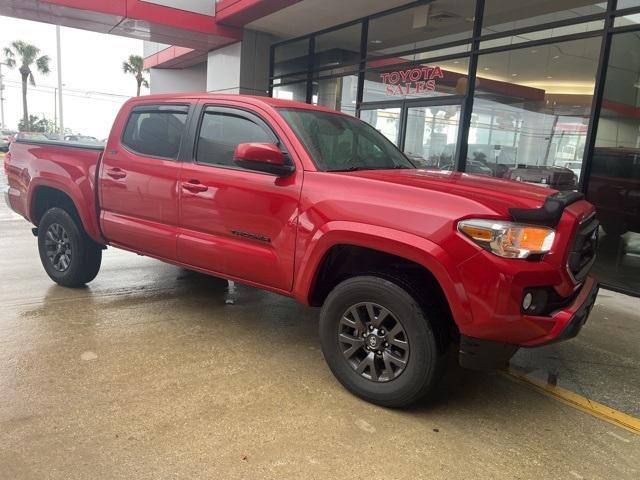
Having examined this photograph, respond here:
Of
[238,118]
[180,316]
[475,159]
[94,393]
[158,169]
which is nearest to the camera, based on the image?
[94,393]

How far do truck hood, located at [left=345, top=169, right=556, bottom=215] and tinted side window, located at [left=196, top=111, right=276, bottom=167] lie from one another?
0.91m

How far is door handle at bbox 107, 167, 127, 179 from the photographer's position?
453 centimetres

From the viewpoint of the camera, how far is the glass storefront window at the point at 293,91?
41.2 feet

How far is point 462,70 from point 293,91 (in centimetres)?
528

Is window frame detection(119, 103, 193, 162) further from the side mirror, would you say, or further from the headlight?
the headlight

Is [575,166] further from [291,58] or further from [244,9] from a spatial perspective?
[291,58]

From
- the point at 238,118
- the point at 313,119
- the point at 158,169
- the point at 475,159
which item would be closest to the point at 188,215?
the point at 158,169

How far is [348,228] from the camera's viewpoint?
3.08m

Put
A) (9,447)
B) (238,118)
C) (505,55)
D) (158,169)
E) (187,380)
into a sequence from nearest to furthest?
(9,447) < (187,380) < (238,118) < (158,169) < (505,55)

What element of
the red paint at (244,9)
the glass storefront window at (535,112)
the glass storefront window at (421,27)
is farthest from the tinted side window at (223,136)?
the red paint at (244,9)

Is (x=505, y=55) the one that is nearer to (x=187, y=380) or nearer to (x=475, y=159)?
(x=475, y=159)

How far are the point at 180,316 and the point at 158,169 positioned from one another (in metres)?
1.31

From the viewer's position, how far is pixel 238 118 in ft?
13.0

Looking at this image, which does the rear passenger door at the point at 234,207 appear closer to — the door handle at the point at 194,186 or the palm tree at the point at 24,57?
the door handle at the point at 194,186
